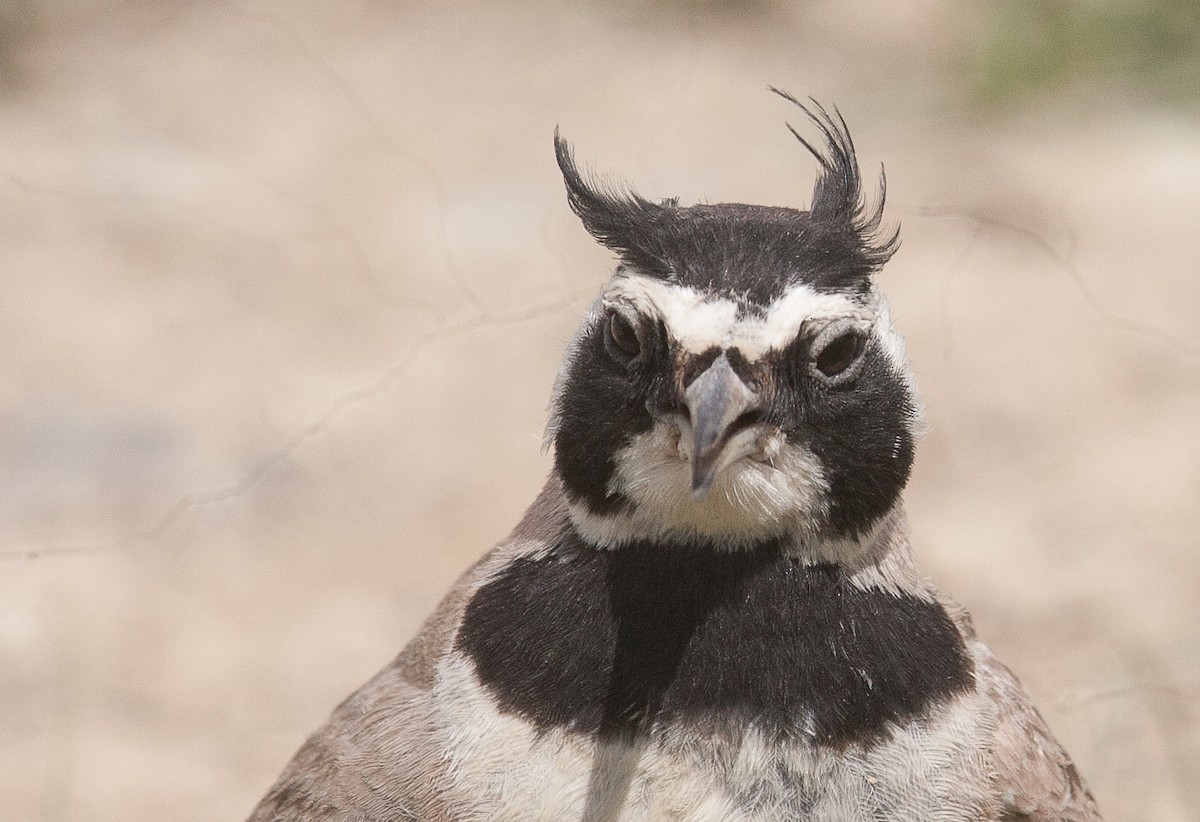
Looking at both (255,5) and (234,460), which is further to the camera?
(255,5)

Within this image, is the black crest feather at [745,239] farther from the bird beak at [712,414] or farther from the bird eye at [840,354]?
the bird beak at [712,414]

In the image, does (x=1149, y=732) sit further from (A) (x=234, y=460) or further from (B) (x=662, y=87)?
(B) (x=662, y=87)

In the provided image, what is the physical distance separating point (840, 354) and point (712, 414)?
0.42m

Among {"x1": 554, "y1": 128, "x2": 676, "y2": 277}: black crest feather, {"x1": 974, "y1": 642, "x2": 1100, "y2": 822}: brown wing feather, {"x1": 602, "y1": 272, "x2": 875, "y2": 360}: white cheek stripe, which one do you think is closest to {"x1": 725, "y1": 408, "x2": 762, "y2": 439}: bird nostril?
{"x1": 602, "y1": 272, "x2": 875, "y2": 360}: white cheek stripe

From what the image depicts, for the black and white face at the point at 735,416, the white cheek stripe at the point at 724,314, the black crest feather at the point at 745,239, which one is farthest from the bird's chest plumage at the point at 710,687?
the black crest feather at the point at 745,239

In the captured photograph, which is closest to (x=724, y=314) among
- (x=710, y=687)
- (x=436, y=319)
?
(x=710, y=687)

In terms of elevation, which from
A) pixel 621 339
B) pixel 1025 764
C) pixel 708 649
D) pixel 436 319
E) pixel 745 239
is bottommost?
pixel 436 319

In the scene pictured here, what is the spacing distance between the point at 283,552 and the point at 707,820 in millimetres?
4158

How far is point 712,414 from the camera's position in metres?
2.89

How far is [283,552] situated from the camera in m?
6.92

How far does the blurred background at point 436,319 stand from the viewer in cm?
629

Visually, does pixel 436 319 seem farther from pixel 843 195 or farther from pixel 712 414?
pixel 712 414

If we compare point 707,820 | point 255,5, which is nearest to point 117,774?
point 707,820

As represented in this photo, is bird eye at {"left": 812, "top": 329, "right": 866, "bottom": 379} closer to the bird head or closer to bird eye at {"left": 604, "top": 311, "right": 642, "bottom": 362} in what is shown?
the bird head
